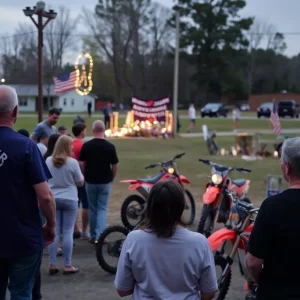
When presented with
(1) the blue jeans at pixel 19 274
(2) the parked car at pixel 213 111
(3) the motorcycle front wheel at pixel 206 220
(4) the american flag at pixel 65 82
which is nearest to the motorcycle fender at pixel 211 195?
(3) the motorcycle front wheel at pixel 206 220

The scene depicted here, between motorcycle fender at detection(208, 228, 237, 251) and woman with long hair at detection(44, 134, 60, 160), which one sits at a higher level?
woman with long hair at detection(44, 134, 60, 160)

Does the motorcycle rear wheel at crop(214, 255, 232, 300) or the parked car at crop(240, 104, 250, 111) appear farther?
the parked car at crop(240, 104, 250, 111)

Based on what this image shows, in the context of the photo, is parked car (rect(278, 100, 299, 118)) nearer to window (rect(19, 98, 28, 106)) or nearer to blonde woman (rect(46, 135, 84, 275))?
window (rect(19, 98, 28, 106))

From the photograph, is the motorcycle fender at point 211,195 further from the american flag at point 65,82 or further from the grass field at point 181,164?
the american flag at point 65,82

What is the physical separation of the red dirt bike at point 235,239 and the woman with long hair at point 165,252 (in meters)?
2.41

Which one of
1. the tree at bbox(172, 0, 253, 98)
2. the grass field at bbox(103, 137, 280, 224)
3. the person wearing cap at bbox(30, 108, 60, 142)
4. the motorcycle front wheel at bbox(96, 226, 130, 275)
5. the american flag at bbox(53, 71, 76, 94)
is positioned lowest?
the grass field at bbox(103, 137, 280, 224)

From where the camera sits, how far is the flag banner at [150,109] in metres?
29.2

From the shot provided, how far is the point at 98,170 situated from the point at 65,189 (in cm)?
125

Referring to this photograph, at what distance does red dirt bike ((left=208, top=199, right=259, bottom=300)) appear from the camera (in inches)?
211

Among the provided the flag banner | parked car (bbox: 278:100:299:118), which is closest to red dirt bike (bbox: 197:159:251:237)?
the flag banner

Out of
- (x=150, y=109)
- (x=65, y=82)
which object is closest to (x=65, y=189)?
(x=65, y=82)

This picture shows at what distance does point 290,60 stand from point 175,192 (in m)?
96.2

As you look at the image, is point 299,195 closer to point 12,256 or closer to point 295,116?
point 12,256

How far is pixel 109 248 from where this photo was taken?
21.2 feet
